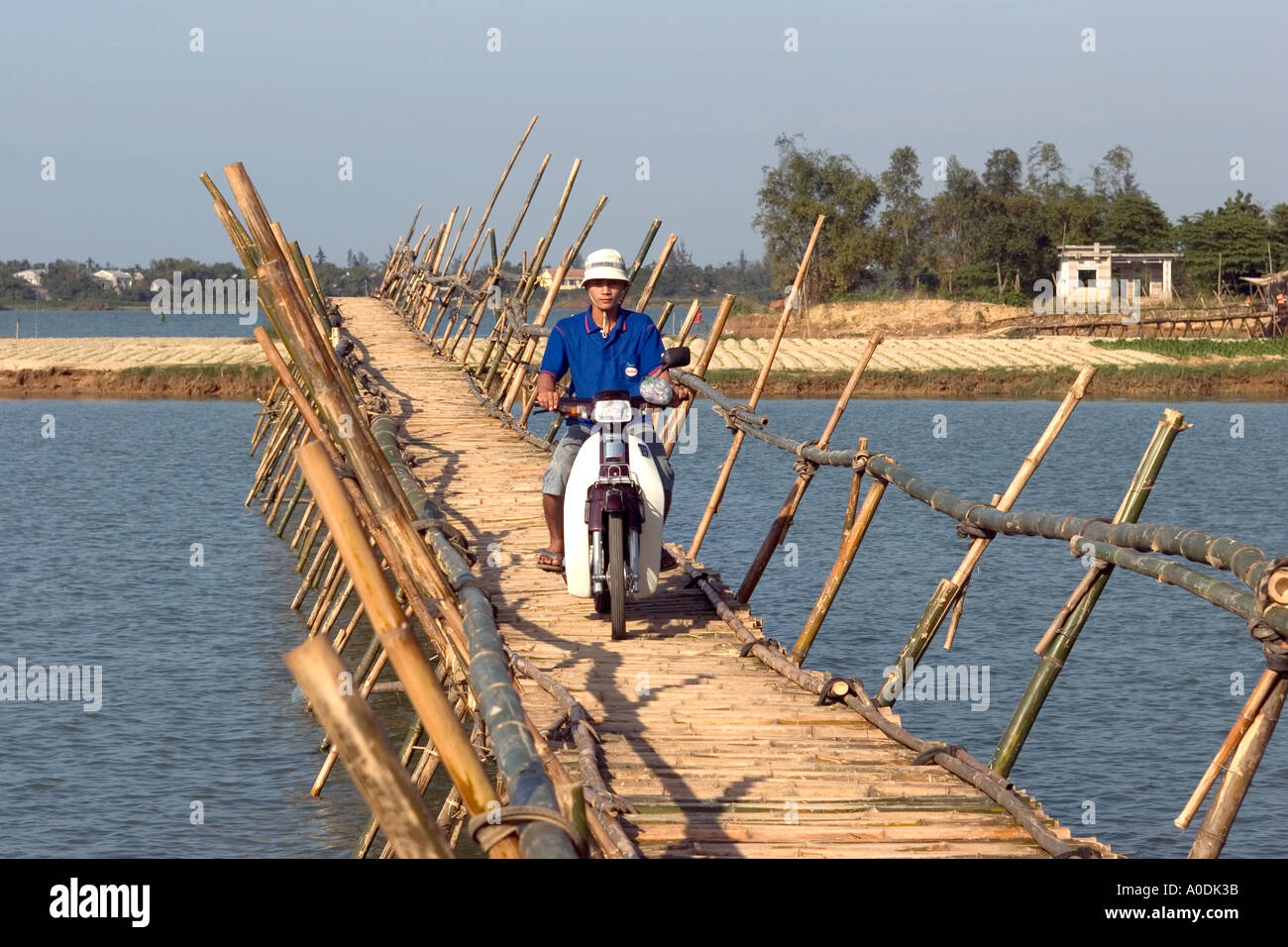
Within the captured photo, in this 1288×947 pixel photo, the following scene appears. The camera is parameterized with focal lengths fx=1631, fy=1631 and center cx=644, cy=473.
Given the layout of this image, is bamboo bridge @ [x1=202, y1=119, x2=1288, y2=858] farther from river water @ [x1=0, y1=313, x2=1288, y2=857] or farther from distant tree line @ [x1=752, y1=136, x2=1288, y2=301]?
distant tree line @ [x1=752, y1=136, x2=1288, y2=301]

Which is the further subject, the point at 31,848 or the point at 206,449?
the point at 206,449

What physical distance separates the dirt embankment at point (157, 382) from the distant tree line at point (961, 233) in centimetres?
2483

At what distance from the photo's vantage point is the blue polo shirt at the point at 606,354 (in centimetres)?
777

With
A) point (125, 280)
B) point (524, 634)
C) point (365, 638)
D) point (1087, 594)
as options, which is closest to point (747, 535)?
point (365, 638)

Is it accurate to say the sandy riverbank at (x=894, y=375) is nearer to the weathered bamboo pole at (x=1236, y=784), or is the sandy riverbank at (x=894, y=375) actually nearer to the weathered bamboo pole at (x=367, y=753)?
the weathered bamboo pole at (x=1236, y=784)

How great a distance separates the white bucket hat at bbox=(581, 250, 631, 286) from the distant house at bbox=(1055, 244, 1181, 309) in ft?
160

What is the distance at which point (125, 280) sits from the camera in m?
137

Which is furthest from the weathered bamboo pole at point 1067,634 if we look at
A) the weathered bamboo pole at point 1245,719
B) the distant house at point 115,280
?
the distant house at point 115,280

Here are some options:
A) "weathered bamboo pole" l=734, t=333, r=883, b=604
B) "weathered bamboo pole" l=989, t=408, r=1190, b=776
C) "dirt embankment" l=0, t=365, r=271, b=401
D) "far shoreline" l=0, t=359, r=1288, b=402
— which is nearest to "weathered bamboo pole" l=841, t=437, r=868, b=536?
"weathered bamboo pole" l=734, t=333, r=883, b=604

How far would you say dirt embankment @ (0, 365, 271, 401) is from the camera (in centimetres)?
3938
